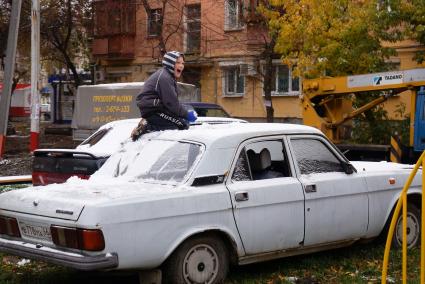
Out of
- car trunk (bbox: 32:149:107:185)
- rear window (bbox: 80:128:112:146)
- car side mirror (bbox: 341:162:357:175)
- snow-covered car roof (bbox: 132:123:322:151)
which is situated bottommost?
car trunk (bbox: 32:149:107:185)

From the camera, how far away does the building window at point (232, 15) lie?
27.8m

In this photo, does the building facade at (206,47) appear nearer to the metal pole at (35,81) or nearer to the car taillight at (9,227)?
the metal pole at (35,81)

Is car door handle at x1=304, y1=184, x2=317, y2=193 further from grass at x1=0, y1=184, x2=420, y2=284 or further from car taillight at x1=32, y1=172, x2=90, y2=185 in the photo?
car taillight at x1=32, y1=172, x2=90, y2=185

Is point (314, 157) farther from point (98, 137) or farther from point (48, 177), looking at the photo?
point (98, 137)

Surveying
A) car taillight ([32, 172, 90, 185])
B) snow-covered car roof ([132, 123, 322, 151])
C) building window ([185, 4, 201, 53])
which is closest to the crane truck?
snow-covered car roof ([132, 123, 322, 151])

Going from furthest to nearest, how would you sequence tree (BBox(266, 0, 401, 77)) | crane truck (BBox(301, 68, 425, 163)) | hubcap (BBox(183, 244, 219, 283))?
tree (BBox(266, 0, 401, 77)) → crane truck (BBox(301, 68, 425, 163)) → hubcap (BBox(183, 244, 219, 283))

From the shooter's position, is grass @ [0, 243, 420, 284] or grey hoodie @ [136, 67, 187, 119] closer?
grass @ [0, 243, 420, 284]

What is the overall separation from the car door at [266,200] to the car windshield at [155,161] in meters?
0.43

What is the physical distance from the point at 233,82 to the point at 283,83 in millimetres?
2963

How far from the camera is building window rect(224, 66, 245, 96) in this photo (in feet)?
99.1

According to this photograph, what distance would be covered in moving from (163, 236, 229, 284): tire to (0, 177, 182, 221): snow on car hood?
0.50 metres

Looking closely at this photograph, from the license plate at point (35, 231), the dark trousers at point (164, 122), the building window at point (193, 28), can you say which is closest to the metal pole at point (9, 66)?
the dark trousers at point (164, 122)

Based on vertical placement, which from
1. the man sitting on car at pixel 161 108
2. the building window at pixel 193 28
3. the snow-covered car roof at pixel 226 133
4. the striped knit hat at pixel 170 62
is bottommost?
the snow-covered car roof at pixel 226 133

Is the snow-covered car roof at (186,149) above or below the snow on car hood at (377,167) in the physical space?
above
